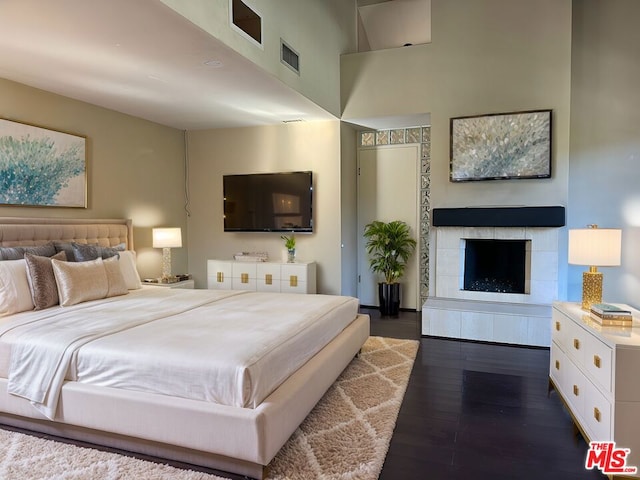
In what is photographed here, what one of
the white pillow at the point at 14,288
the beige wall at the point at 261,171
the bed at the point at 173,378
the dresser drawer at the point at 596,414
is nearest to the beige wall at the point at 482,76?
the beige wall at the point at 261,171

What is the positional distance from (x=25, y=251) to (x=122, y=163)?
67.3 inches

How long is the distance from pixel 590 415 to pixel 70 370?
288 cm

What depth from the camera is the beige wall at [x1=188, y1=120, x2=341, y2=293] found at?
5.37 m

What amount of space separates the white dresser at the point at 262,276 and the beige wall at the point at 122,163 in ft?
2.29

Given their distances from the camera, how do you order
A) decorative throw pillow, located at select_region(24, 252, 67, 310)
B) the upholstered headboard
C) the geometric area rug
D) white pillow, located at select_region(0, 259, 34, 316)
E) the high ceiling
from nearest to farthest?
the geometric area rug < the high ceiling < white pillow, located at select_region(0, 259, 34, 316) < decorative throw pillow, located at select_region(24, 252, 67, 310) < the upholstered headboard

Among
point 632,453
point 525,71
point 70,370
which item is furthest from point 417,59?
point 70,370

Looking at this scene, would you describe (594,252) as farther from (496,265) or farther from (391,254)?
(391,254)

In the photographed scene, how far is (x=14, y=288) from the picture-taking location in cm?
302

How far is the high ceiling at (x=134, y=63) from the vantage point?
8.05ft

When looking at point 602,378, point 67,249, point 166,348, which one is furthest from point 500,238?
point 67,249

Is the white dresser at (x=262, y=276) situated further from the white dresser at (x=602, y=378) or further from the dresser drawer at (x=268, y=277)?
the white dresser at (x=602, y=378)

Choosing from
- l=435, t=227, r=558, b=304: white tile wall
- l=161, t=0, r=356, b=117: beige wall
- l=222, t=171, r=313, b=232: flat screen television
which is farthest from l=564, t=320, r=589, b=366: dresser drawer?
l=222, t=171, r=313, b=232: flat screen television

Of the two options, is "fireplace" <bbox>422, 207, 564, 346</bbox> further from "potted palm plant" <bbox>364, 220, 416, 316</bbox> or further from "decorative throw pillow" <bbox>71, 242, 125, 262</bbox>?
"decorative throw pillow" <bbox>71, 242, 125, 262</bbox>

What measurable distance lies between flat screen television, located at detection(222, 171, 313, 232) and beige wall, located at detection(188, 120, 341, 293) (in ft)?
0.42
